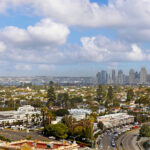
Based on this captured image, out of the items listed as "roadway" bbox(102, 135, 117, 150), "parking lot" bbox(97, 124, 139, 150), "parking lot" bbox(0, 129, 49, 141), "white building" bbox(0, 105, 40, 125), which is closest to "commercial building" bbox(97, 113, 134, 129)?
"parking lot" bbox(97, 124, 139, 150)

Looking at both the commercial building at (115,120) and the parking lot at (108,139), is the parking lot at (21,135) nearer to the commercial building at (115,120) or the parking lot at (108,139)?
the parking lot at (108,139)

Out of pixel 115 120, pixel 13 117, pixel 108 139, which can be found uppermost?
pixel 115 120

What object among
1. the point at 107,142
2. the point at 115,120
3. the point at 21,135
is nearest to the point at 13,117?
the point at 21,135

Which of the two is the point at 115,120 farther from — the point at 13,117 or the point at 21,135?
the point at 13,117

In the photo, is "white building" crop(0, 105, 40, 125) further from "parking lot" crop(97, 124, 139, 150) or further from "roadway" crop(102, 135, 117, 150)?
"roadway" crop(102, 135, 117, 150)

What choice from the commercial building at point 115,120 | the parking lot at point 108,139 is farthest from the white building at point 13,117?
the parking lot at point 108,139

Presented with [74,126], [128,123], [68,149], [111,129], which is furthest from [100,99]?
[68,149]

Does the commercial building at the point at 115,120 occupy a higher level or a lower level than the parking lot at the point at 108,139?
higher

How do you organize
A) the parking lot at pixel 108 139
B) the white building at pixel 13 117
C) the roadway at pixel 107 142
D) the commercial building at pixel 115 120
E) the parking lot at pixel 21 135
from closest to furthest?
1. the roadway at pixel 107 142
2. the parking lot at pixel 108 139
3. the parking lot at pixel 21 135
4. the commercial building at pixel 115 120
5. the white building at pixel 13 117

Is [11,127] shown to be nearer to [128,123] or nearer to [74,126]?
[74,126]
